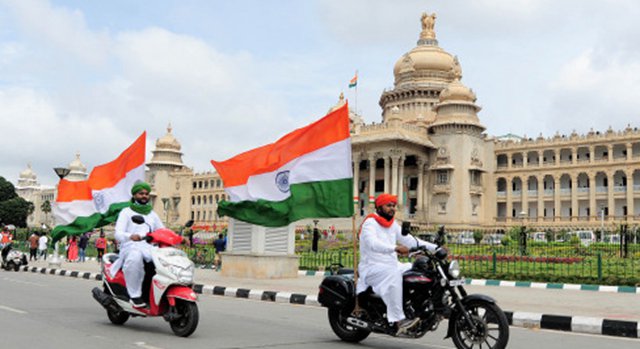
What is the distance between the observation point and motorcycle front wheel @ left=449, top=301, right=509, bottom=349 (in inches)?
236

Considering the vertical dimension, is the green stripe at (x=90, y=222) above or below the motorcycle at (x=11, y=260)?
above

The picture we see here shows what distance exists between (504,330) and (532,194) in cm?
5370

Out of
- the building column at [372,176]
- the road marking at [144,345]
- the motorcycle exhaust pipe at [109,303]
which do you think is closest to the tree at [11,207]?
the building column at [372,176]

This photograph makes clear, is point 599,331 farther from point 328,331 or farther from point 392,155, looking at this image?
point 392,155

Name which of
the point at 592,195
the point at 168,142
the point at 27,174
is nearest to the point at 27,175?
the point at 27,174

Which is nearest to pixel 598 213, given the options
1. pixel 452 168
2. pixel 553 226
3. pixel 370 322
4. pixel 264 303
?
pixel 553 226

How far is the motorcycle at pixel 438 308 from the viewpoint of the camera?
6.12m

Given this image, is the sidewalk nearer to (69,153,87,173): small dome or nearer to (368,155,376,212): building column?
(368,155,376,212): building column

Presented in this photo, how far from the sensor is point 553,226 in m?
51.3

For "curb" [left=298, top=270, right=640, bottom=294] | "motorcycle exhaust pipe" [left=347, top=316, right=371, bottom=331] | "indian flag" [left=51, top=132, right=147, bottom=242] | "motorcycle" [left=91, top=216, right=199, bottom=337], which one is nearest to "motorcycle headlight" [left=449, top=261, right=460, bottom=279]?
"motorcycle exhaust pipe" [left=347, top=316, right=371, bottom=331]

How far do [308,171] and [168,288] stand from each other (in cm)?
265

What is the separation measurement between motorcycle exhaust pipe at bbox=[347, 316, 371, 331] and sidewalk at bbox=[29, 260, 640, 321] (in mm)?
4301

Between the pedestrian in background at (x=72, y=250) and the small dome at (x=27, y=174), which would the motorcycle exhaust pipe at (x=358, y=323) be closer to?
the pedestrian in background at (x=72, y=250)

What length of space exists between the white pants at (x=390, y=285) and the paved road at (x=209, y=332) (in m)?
0.62
